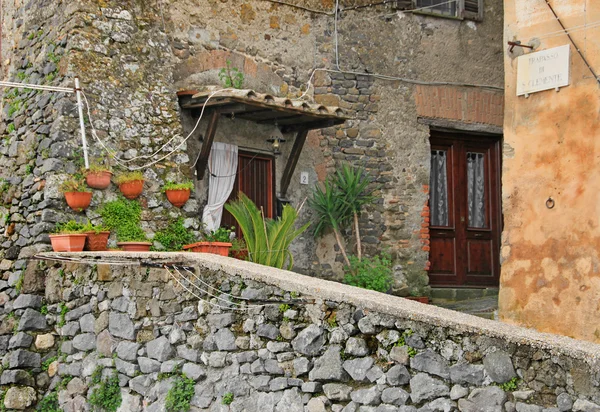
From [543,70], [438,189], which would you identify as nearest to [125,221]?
[543,70]

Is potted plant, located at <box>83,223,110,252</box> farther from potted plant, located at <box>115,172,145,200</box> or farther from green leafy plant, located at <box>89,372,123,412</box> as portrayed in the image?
green leafy plant, located at <box>89,372,123,412</box>

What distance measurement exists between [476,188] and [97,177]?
230 inches

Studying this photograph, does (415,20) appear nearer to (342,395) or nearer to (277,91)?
(277,91)

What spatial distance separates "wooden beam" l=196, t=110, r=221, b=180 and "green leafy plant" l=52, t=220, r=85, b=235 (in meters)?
1.84

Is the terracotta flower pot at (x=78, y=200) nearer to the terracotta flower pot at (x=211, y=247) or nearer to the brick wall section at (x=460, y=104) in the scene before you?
the terracotta flower pot at (x=211, y=247)

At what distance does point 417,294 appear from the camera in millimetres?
11297

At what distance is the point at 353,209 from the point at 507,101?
10.5 feet

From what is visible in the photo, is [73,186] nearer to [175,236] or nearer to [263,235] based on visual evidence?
[175,236]

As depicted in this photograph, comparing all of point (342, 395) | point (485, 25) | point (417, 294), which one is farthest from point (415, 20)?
point (342, 395)

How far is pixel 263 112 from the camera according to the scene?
1008 cm

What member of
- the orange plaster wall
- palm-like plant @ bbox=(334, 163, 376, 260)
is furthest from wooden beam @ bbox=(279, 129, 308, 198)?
the orange plaster wall

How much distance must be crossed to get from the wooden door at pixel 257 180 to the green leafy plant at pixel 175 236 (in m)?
1.39

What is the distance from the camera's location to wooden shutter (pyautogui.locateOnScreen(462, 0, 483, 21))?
475 inches

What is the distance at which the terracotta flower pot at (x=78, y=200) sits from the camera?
333 inches
